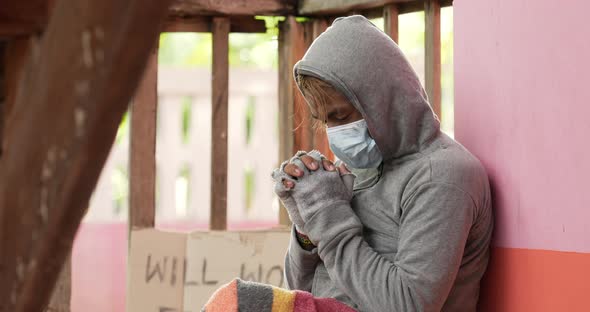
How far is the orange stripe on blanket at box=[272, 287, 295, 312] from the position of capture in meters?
1.70

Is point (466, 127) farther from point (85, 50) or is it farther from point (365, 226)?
point (85, 50)

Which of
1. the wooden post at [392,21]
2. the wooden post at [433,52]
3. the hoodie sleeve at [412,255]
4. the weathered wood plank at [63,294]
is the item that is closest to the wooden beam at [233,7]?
the wooden post at [392,21]

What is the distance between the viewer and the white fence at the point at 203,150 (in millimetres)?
6312

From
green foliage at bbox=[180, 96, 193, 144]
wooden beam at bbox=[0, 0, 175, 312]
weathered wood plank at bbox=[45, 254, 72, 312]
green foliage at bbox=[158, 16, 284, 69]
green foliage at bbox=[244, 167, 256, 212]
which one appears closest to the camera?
wooden beam at bbox=[0, 0, 175, 312]

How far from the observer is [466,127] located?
2051 millimetres

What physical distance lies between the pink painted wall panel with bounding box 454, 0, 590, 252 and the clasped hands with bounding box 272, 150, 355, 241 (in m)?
0.31

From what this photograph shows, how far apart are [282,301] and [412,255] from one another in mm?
253

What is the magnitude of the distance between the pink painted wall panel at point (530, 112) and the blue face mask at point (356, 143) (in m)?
0.24

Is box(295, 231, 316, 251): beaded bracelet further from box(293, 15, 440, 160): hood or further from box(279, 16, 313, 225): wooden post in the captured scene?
box(279, 16, 313, 225): wooden post

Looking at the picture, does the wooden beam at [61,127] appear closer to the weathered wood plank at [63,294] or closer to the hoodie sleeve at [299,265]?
the hoodie sleeve at [299,265]

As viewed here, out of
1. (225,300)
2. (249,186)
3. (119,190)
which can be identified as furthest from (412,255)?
(119,190)

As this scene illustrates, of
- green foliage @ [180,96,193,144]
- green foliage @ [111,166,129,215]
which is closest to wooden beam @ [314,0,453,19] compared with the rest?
green foliage @ [111,166,129,215]

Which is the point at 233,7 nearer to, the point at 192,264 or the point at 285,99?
the point at 285,99

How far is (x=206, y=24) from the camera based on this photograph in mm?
3098
